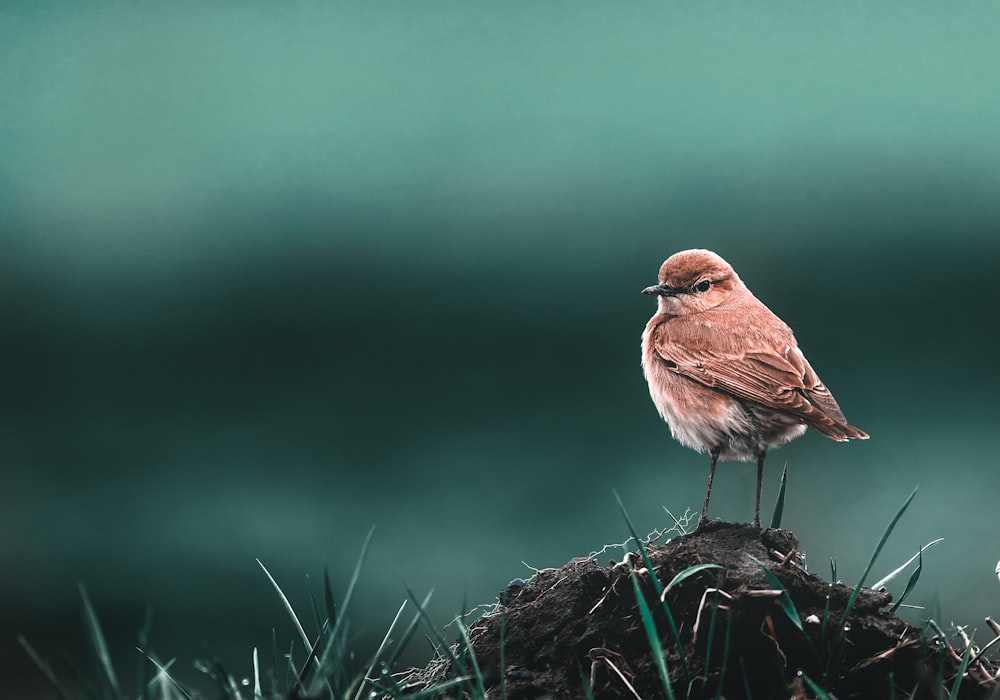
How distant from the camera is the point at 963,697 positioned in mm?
3002

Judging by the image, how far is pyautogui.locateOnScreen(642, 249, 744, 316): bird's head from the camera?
16.1ft

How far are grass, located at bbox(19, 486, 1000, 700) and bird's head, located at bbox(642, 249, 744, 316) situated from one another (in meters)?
1.97

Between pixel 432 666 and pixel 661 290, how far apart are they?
2.31 meters

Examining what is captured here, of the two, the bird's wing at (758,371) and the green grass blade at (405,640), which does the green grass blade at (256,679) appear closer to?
the green grass blade at (405,640)

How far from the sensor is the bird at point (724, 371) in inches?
173

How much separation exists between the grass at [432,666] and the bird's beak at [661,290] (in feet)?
6.13

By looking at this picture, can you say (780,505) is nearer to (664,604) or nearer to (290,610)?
(664,604)

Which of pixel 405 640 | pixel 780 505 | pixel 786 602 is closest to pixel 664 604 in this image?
pixel 786 602

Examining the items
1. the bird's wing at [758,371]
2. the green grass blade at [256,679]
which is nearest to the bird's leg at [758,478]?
the bird's wing at [758,371]

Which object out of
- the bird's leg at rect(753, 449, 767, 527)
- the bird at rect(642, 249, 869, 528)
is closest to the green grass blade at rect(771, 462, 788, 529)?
the bird's leg at rect(753, 449, 767, 527)

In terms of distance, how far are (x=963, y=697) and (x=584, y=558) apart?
122cm

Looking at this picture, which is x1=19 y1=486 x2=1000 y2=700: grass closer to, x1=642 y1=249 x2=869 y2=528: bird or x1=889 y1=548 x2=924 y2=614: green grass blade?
x1=889 y1=548 x2=924 y2=614: green grass blade

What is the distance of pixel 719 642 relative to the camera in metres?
2.99

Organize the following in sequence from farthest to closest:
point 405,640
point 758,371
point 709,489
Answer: point 758,371
point 709,489
point 405,640
